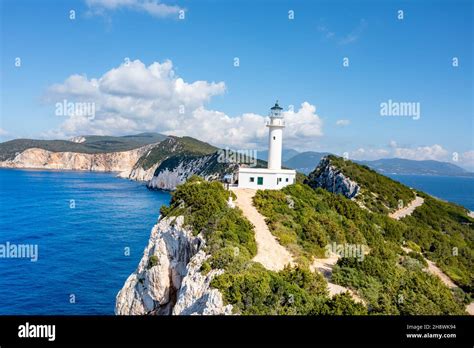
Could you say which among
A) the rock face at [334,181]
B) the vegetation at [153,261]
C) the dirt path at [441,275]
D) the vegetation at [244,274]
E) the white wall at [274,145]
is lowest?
the dirt path at [441,275]

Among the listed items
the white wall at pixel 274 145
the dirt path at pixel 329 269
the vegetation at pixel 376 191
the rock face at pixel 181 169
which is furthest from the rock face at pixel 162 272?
the rock face at pixel 181 169

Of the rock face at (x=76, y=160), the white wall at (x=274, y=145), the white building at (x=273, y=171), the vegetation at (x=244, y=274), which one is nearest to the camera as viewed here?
the vegetation at (x=244, y=274)

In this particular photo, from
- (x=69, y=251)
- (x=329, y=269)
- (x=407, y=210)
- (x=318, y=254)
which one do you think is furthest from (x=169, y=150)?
(x=329, y=269)

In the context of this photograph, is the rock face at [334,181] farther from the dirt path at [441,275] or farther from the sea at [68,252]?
the sea at [68,252]

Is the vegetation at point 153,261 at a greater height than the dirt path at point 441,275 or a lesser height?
greater

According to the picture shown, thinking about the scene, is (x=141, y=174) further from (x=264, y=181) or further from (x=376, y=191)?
(x=264, y=181)

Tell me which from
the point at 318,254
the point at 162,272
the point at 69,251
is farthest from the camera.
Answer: the point at 69,251
